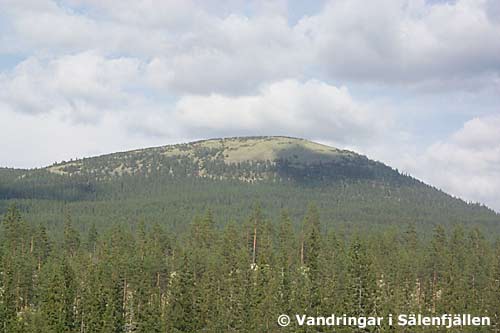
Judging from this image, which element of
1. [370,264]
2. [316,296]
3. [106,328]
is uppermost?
[370,264]

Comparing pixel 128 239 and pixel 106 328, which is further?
pixel 128 239

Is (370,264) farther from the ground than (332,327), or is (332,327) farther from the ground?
(370,264)

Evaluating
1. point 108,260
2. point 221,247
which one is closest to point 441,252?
point 221,247

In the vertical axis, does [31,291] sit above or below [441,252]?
below

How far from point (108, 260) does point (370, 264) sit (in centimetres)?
4997

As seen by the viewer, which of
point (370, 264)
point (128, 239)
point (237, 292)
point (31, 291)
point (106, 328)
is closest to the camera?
point (370, 264)

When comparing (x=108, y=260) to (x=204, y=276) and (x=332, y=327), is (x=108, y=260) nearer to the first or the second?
(x=204, y=276)

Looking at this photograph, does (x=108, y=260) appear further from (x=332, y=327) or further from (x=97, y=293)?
(x=332, y=327)

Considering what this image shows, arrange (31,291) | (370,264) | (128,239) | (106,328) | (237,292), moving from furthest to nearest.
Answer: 1. (128,239)
2. (31,291)
3. (237,292)
4. (106,328)
5. (370,264)

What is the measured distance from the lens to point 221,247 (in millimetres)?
103688

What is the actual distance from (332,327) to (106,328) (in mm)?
26535

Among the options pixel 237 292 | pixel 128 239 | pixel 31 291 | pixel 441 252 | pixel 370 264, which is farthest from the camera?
pixel 128 239

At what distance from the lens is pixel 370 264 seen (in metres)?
61.1

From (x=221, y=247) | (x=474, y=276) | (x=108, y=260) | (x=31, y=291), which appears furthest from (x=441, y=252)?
(x=31, y=291)
